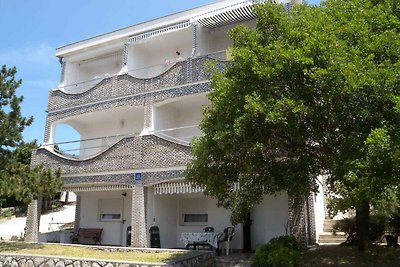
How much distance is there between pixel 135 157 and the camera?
61.1 feet

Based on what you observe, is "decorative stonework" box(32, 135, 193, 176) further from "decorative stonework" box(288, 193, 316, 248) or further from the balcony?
"decorative stonework" box(288, 193, 316, 248)

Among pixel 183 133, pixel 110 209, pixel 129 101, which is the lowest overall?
pixel 110 209

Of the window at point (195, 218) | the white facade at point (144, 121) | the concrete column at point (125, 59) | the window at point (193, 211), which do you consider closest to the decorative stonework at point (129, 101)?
the white facade at point (144, 121)

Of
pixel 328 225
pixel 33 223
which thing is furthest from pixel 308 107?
pixel 33 223

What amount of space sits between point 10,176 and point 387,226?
49.1 ft

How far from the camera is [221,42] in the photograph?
20734mm

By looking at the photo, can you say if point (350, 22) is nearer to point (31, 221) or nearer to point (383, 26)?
point (383, 26)

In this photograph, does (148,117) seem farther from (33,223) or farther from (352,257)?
(352,257)

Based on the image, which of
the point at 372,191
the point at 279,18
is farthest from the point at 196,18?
the point at 372,191

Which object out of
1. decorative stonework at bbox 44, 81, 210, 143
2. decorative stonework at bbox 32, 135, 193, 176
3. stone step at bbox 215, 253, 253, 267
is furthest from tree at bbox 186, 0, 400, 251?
decorative stonework at bbox 44, 81, 210, 143

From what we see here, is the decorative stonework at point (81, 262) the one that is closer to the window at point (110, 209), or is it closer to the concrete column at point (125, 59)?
the window at point (110, 209)

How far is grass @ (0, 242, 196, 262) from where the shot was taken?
14185 millimetres

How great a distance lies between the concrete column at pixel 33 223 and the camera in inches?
808

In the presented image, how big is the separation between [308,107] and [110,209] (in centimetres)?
1594
